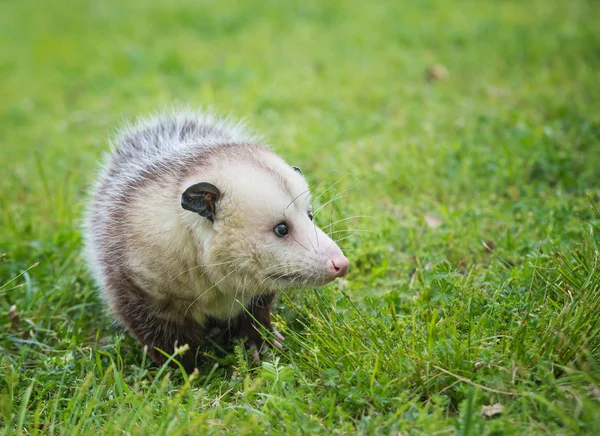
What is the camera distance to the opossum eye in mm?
2355

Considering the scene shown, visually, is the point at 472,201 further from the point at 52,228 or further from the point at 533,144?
the point at 52,228

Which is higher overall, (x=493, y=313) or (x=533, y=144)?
(x=533, y=144)

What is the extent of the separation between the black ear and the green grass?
0.53 meters

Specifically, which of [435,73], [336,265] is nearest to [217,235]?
[336,265]

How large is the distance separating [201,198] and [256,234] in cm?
25

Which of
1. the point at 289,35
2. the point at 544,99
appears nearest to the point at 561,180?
the point at 544,99

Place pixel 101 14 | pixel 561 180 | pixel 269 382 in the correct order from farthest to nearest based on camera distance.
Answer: pixel 101 14
pixel 561 180
pixel 269 382

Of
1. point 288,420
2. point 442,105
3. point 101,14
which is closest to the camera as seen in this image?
point 288,420

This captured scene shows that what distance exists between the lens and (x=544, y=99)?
14.6 ft

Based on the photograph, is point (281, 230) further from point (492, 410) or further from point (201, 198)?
point (492, 410)

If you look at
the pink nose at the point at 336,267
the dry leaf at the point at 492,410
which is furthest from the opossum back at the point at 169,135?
the dry leaf at the point at 492,410

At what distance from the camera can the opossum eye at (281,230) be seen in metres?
2.36

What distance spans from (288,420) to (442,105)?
3.36 m

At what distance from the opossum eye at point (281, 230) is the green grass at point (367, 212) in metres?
0.32
